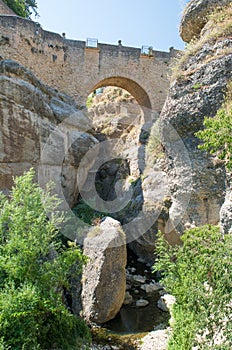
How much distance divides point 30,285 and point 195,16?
26.3 feet

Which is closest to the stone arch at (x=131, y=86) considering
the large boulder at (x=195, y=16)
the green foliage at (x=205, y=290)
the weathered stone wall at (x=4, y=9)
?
the weathered stone wall at (x=4, y=9)

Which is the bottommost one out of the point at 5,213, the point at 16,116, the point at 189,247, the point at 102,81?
the point at 189,247

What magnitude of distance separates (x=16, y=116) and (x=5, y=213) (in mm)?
5402

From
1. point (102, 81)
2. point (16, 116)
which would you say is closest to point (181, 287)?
point (16, 116)

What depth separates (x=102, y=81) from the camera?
1644 cm

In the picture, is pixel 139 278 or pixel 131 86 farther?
pixel 131 86

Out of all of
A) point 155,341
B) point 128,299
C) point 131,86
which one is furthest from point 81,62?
point 155,341

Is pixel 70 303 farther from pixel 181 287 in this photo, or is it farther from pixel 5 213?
pixel 181 287

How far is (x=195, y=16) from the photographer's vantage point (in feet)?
27.8

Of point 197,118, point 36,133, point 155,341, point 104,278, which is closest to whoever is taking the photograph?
point 197,118

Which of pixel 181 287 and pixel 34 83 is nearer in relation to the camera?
pixel 181 287

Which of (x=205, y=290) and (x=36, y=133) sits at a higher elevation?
(x=36, y=133)

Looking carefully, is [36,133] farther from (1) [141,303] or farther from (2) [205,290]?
(2) [205,290]

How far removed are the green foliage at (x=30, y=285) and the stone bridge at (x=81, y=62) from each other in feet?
29.8
